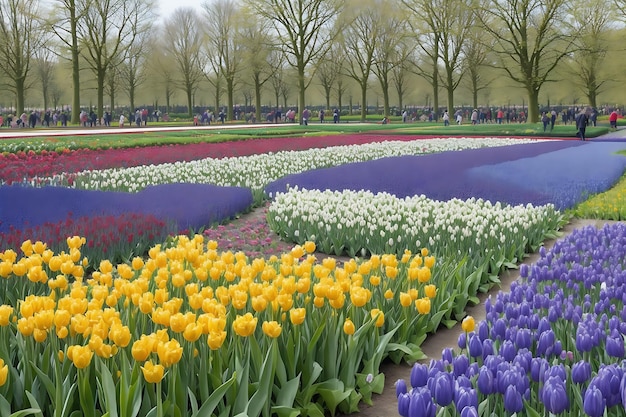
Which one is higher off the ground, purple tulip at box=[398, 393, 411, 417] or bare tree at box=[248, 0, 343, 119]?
bare tree at box=[248, 0, 343, 119]

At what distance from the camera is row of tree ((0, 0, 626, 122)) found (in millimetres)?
42281

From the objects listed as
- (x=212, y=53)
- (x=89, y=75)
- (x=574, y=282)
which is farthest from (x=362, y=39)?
(x=574, y=282)

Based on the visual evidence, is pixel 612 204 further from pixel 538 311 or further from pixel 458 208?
pixel 538 311

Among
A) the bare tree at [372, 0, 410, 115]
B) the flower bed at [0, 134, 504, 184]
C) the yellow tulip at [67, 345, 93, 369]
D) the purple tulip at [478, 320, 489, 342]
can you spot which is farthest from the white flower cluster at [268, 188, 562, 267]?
the bare tree at [372, 0, 410, 115]

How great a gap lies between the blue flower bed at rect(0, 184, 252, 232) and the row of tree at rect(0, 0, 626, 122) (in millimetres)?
33291

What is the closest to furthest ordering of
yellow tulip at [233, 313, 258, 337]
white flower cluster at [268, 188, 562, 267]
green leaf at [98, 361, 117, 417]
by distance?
green leaf at [98, 361, 117, 417], yellow tulip at [233, 313, 258, 337], white flower cluster at [268, 188, 562, 267]

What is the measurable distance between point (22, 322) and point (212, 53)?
58562 mm

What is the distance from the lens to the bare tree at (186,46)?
6122cm

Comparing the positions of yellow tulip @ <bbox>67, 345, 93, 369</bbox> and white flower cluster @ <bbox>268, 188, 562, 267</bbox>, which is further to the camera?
white flower cluster @ <bbox>268, 188, 562, 267</bbox>

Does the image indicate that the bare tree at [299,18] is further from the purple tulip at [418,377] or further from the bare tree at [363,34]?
the purple tulip at [418,377]

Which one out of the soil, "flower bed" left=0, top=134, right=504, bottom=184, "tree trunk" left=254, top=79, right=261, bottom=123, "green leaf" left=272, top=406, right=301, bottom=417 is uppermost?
"tree trunk" left=254, top=79, right=261, bottom=123

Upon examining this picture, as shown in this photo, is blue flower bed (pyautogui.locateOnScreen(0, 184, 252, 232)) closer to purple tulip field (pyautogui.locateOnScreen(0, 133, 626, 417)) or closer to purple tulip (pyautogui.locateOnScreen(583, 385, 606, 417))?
purple tulip field (pyautogui.locateOnScreen(0, 133, 626, 417))

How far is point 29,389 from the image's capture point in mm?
3209

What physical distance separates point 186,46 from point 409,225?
5659cm
